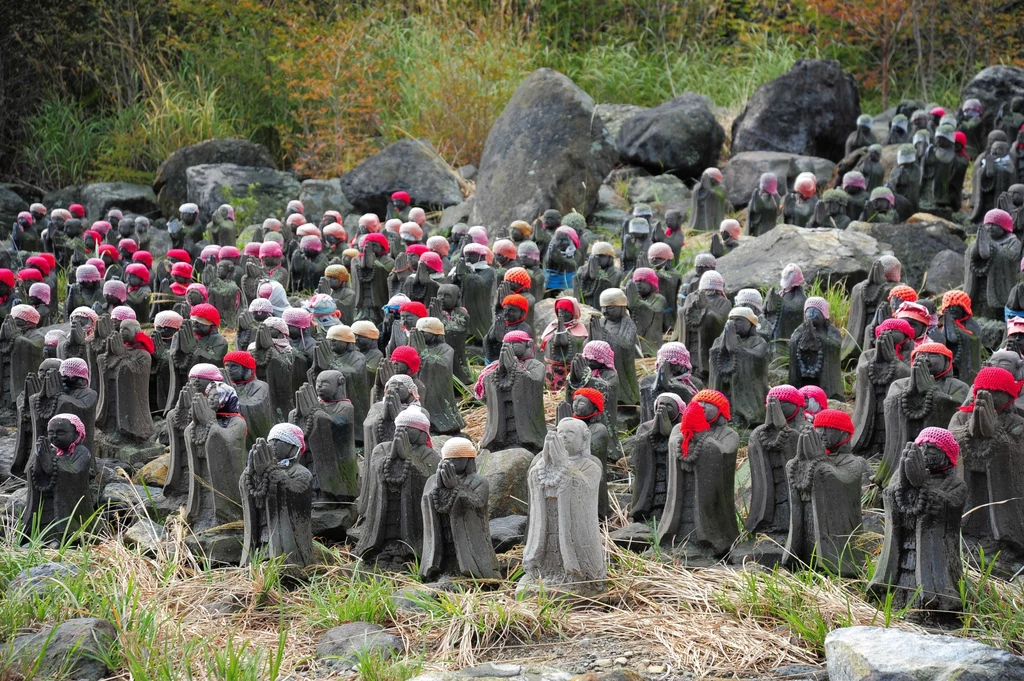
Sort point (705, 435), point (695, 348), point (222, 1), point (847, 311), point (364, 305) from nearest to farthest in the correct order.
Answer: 1. point (705, 435)
2. point (695, 348)
3. point (847, 311)
4. point (364, 305)
5. point (222, 1)

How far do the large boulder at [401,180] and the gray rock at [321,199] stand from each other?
157 millimetres

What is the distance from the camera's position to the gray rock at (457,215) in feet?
54.8

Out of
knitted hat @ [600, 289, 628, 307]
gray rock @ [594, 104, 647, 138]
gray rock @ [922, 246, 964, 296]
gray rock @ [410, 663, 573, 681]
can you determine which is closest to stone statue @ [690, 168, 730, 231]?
gray rock @ [594, 104, 647, 138]

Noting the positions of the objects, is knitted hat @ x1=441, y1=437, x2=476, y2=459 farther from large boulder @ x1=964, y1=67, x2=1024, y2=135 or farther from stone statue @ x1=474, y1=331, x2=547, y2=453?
large boulder @ x1=964, y1=67, x2=1024, y2=135

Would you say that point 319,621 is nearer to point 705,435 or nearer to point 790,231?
point 705,435

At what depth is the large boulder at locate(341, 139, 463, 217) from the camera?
1803cm

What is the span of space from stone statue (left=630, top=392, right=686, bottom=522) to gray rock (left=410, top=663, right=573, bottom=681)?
211 cm

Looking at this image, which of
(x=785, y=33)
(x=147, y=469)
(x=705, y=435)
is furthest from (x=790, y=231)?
(x=785, y=33)

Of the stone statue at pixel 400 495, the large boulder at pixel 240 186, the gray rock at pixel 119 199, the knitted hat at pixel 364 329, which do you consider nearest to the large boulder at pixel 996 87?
the large boulder at pixel 240 186

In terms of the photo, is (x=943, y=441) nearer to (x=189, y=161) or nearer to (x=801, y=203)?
(x=801, y=203)

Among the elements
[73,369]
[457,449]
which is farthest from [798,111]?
[457,449]

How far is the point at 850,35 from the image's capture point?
830 inches

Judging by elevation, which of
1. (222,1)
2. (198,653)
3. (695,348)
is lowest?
(198,653)

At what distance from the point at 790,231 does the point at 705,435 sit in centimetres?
581
